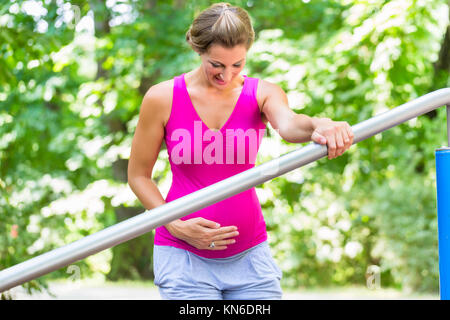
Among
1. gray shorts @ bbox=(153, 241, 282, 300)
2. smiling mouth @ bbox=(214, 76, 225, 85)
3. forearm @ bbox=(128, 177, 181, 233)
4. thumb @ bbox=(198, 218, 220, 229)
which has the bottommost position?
gray shorts @ bbox=(153, 241, 282, 300)

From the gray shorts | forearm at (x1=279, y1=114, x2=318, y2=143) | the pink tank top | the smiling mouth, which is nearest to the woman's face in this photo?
the smiling mouth

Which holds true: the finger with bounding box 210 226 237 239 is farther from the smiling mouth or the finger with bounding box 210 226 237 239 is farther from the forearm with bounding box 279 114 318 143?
the smiling mouth

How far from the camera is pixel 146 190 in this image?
193cm

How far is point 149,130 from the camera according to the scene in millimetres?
1903

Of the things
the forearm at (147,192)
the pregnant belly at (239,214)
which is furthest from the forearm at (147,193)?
the pregnant belly at (239,214)

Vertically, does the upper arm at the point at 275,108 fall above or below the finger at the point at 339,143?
above

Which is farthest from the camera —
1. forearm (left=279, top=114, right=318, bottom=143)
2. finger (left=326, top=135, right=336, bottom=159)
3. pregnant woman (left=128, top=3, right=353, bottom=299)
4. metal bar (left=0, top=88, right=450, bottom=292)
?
pregnant woman (left=128, top=3, right=353, bottom=299)


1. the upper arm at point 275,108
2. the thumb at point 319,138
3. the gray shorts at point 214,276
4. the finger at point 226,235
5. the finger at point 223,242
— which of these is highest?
the upper arm at point 275,108

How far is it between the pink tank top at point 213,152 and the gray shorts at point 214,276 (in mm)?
28

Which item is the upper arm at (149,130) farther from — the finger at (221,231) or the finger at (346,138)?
the finger at (346,138)

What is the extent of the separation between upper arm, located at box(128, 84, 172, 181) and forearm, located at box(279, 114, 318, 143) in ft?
1.19

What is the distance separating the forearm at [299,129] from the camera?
172 cm

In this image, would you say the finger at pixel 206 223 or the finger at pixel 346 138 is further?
the finger at pixel 206 223

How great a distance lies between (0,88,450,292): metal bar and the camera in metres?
1.35
